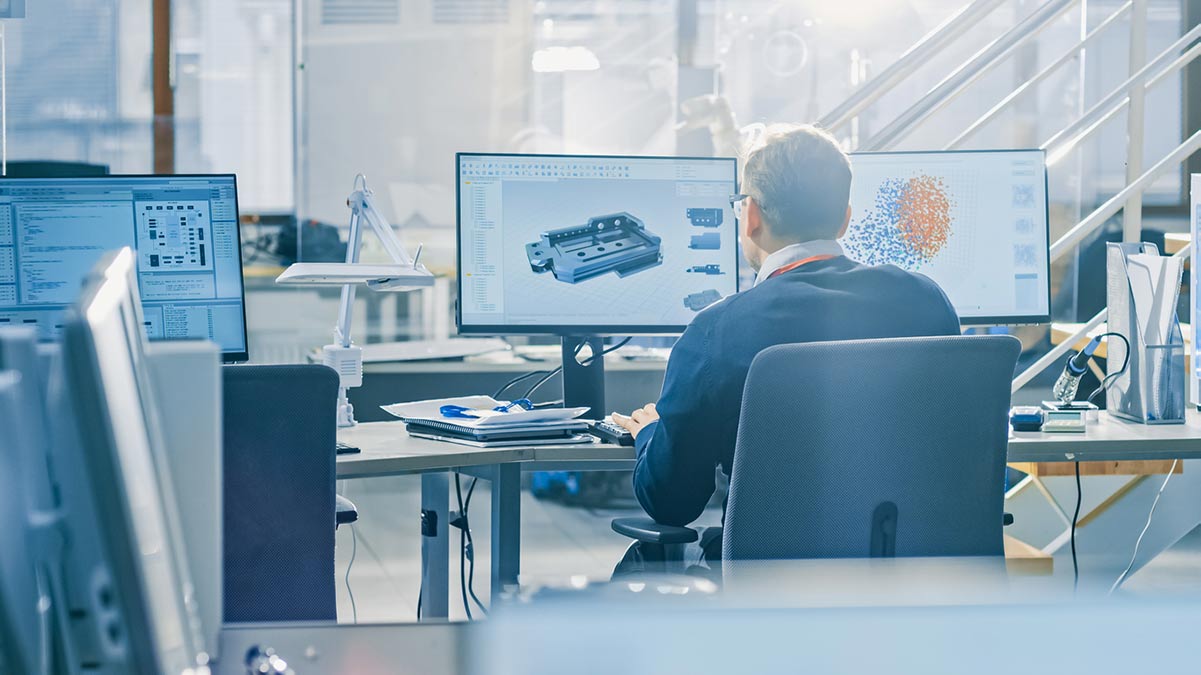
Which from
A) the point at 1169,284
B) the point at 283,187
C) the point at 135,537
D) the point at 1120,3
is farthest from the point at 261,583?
the point at 1120,3

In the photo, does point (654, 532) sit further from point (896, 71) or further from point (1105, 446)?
point (896, 71)

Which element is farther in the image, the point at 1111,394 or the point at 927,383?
the point at 1111,394

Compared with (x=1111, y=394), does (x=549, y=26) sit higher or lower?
higher

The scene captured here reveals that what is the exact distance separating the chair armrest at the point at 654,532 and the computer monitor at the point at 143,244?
0.91 m

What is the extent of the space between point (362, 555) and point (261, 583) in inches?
106

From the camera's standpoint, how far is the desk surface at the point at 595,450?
210 cm

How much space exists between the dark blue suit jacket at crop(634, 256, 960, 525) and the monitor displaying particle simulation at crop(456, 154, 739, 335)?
74cm

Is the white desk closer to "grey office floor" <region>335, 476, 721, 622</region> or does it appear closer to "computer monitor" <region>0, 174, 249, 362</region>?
"computer monitor" <region>0, 174, 249, 362</region>

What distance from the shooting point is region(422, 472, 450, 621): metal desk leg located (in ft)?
7.48

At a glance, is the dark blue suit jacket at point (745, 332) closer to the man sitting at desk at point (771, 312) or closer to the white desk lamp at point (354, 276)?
the man sitting at desk at point (771, 312)

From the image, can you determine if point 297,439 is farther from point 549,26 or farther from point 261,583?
point 549,26

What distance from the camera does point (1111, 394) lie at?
100 inches

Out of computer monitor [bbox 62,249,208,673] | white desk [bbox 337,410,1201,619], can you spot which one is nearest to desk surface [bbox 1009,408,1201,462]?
white desk [bbox 337,410,1201,619]

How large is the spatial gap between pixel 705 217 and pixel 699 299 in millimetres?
174
